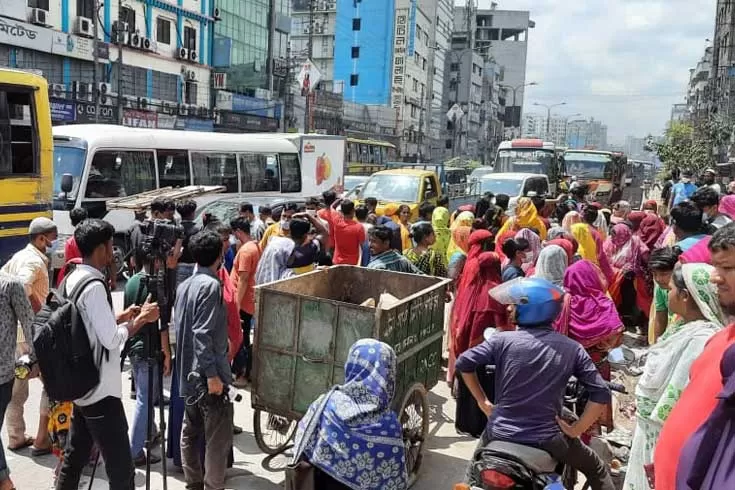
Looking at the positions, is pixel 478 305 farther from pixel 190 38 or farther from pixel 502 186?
pixel 190 38

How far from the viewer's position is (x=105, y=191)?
1124 cm

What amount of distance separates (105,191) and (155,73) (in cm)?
2204

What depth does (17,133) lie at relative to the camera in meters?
8.89

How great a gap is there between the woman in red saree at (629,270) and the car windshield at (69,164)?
8.47 metres

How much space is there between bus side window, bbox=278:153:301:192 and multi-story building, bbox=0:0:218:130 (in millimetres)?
11064

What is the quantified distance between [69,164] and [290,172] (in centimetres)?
635

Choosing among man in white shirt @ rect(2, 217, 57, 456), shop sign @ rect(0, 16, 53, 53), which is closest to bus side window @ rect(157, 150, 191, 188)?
man in white shirt @ rect(2, 217, 57, 456)

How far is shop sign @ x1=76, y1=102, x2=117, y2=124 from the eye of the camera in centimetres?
2436

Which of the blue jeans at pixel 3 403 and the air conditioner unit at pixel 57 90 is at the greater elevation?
the air conditioner unit at pixel 57 90

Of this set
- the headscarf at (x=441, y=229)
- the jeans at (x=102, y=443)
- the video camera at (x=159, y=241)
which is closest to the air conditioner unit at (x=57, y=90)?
the headscarf at (x=441, y=229)

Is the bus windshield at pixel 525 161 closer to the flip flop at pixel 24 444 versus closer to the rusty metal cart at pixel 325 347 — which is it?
the rusty metal cart at pixel 325 347

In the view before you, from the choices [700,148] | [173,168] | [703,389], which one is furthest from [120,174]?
[700,148]

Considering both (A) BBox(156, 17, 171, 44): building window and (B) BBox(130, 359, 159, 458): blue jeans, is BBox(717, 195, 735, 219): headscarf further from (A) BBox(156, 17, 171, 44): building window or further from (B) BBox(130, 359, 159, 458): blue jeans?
(A) BBox(156, 17, 171, 44): building window

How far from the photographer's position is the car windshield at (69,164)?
10826 millimetres
